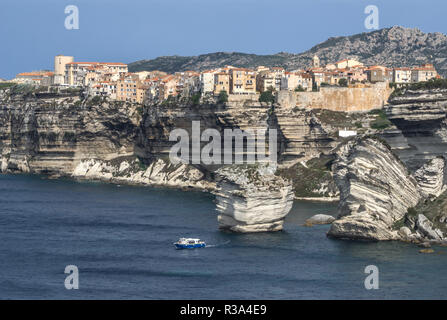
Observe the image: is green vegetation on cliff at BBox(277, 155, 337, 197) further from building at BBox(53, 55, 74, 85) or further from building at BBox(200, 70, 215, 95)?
building at BBox(53, 55, 74, 85)

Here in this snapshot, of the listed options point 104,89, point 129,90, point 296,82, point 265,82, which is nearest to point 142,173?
point 129,90

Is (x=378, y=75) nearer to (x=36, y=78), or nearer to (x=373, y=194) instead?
(x=373, y=194)

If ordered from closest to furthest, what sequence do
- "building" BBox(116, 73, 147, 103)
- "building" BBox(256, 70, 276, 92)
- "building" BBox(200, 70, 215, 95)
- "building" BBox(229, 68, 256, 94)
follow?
"building" BBox(229, 68, 256, 94), "building" BBox(256, 70, 276, 92), "building" BBox(200, 70, 215, 95), "building" BBox(116, 73, 147, 103)

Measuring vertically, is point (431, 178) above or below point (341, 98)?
below

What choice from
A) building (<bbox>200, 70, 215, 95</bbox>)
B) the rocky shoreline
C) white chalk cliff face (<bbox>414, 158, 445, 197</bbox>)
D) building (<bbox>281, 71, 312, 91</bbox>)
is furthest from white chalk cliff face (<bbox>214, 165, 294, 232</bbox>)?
building (<bbox>200, 70, 215, 95</bbox>)

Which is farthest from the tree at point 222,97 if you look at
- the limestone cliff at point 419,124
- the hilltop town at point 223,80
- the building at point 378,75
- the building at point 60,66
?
the building at point 60,66

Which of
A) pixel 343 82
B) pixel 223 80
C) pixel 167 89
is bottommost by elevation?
pixel 167 89
